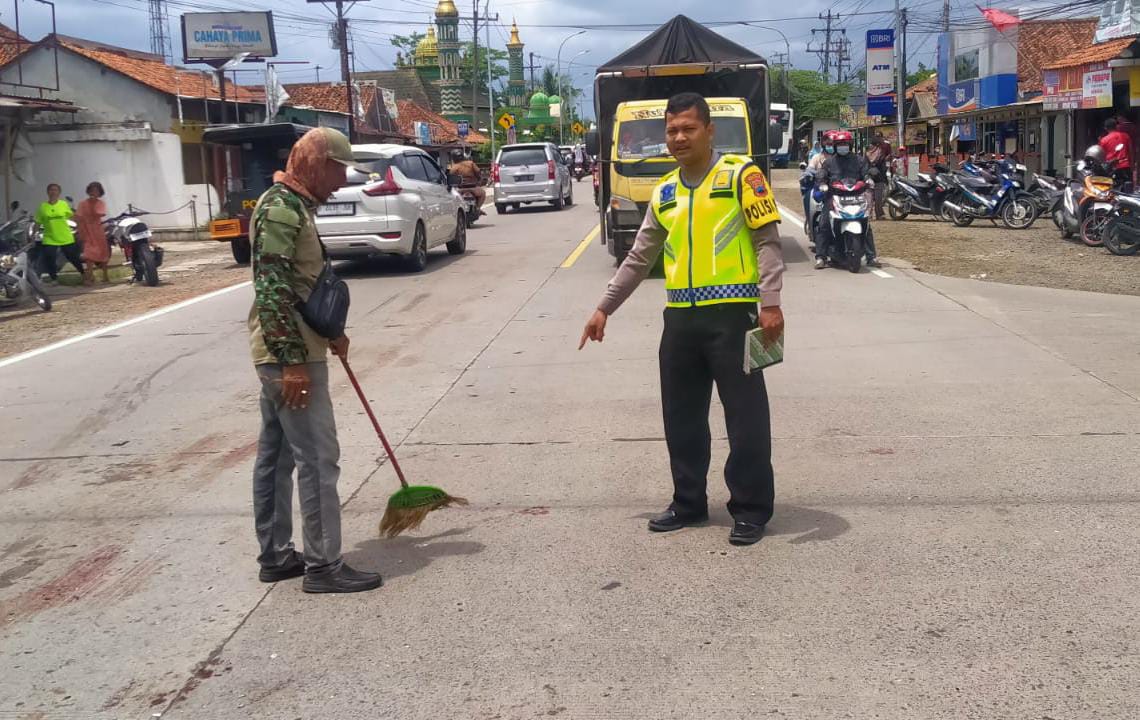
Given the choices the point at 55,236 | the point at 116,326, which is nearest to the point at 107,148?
the point at 55,236

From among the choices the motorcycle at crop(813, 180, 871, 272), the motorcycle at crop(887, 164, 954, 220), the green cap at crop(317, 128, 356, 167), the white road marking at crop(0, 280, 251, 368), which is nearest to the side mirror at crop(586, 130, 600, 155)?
the motorcycle at crop(813, 180, 871, 272)

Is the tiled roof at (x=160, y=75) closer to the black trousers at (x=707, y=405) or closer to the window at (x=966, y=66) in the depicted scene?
the window at (x=966, y=66)

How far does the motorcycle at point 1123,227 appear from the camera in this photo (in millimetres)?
15703

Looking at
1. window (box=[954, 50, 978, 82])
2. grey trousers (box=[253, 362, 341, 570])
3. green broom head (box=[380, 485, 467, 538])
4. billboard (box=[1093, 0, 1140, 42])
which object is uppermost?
window (box=[954, 50, 978, 82])

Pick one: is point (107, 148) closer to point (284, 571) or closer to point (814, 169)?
point (814, 169)

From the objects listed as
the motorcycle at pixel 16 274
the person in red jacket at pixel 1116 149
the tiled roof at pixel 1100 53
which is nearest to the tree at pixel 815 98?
the tiled roof at pixel 1100 53

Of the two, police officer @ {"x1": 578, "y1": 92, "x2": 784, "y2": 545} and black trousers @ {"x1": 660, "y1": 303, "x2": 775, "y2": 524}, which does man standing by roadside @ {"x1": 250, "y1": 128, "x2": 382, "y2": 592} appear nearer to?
police officer @ {"x1": 578, "y1": 92, "x2": 784, "y2": 545}

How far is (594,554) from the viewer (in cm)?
497

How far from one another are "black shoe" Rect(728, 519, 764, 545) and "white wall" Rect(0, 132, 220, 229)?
25182 mm

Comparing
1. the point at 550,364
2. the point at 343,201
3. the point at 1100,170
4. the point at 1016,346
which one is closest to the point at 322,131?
the point at 550,364

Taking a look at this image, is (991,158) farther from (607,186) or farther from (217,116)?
(217,116)

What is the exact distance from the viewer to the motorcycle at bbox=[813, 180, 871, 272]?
14.8 meters

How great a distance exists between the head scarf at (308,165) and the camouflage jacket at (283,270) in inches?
1.3

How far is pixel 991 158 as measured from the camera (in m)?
23.5
